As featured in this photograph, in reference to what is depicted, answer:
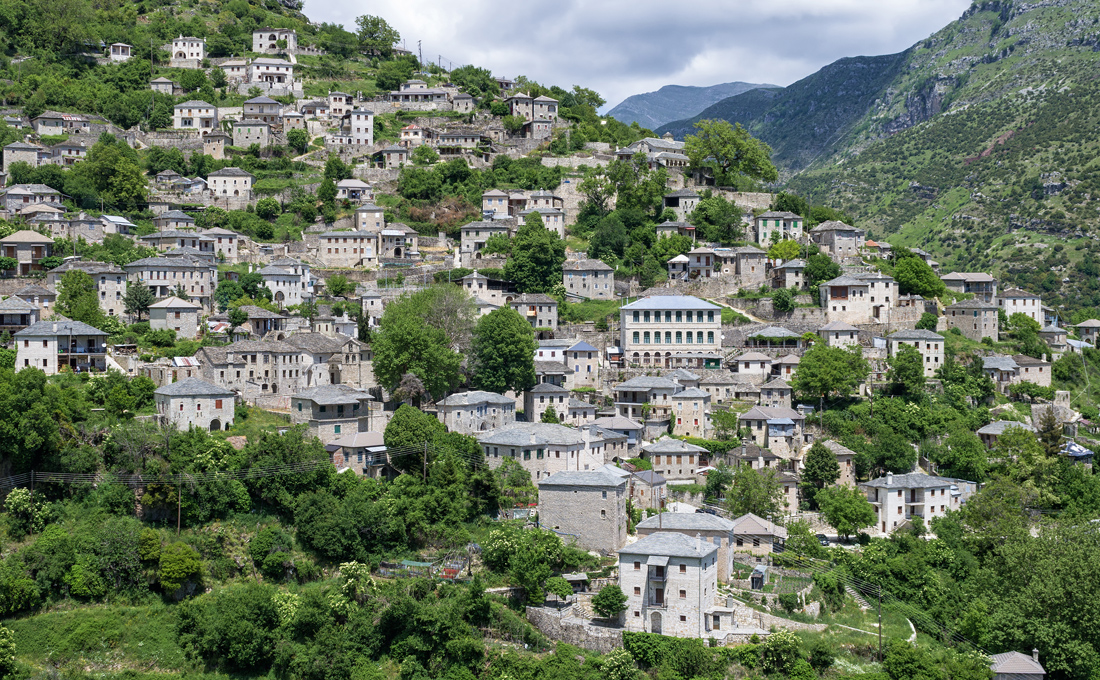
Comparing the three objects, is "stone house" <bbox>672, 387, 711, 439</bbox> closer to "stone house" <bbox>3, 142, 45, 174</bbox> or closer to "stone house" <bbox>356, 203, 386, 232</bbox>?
"stone house" <bbox>356, 203, 386, 232</bbox>

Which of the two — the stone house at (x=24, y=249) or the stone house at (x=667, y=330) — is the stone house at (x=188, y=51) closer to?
the stone house at (x=24, y=249)

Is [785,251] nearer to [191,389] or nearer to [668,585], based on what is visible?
[668,585]

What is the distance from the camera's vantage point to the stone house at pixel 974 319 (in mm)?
78625

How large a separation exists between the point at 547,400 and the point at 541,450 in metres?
9.54

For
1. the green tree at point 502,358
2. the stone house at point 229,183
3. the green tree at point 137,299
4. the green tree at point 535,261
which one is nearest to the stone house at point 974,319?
the green tree at point 535,261

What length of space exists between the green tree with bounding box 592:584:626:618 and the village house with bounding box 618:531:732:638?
1.76ft

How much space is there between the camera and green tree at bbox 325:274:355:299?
75.9 meters

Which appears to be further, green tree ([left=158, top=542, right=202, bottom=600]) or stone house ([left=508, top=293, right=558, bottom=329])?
stone house ([left=508, top=293, right=558, bottom=329])

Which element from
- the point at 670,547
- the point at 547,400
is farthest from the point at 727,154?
the point at 670,547

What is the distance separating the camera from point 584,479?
51562 millimetres

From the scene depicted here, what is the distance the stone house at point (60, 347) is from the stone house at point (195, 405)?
553 centimetres

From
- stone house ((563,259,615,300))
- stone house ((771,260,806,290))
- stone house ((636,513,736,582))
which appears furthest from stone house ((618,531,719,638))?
stone house ((563,259,615,300))

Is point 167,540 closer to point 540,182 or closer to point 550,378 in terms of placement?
point 550,378

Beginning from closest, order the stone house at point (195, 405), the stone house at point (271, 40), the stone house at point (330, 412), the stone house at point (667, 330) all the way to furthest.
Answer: the stone house at point (195, 405) < the stone house at point (330, 412) < the stone house at point (667, 330) < the stone house at point (271, 40)
